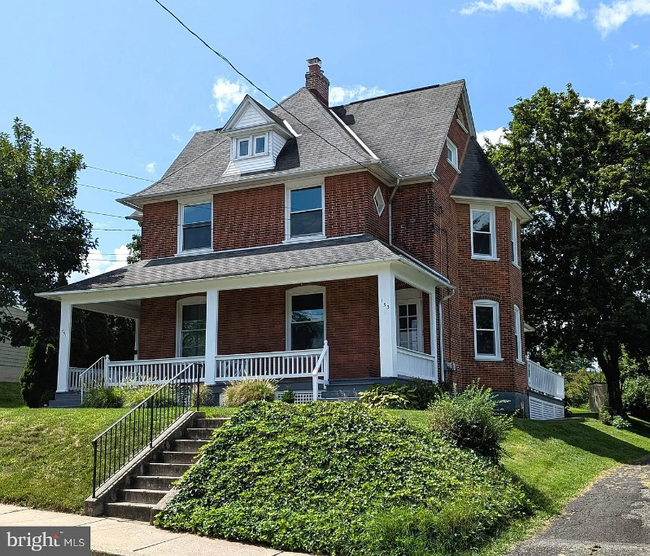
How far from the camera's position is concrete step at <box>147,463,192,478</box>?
11641mm

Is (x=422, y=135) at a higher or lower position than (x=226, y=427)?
higher

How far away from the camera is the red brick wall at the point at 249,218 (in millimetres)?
21203

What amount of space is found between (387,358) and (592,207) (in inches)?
639

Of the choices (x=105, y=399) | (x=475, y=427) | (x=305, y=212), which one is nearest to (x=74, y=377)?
(x=105, y=399)

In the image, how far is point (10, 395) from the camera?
103 feet

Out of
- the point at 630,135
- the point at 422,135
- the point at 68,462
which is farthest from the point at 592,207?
the point at 68,462

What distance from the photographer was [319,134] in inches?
878

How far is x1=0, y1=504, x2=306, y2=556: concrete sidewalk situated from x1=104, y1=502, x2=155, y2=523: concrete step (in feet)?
0.51

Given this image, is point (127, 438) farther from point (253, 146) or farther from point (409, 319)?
point (253, 146)

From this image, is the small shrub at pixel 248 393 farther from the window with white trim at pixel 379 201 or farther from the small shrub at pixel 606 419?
the small shrub at pixel 606 419

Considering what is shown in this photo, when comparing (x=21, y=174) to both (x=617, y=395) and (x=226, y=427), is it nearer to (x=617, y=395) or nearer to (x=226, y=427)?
(x=226, y=427)

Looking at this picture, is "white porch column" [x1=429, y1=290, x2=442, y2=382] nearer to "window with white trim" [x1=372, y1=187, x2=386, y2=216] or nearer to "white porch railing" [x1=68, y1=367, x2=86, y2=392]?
"window with white trim" [x1=372, y1=187, x2=386, y2=216]

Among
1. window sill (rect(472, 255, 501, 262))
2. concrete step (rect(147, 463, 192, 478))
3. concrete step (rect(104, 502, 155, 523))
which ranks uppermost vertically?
window sill (rect(472, 255, 501, 262))

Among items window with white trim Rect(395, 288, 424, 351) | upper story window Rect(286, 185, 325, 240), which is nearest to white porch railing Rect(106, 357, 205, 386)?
upper story window Rect(286, 185, 325, 240)
